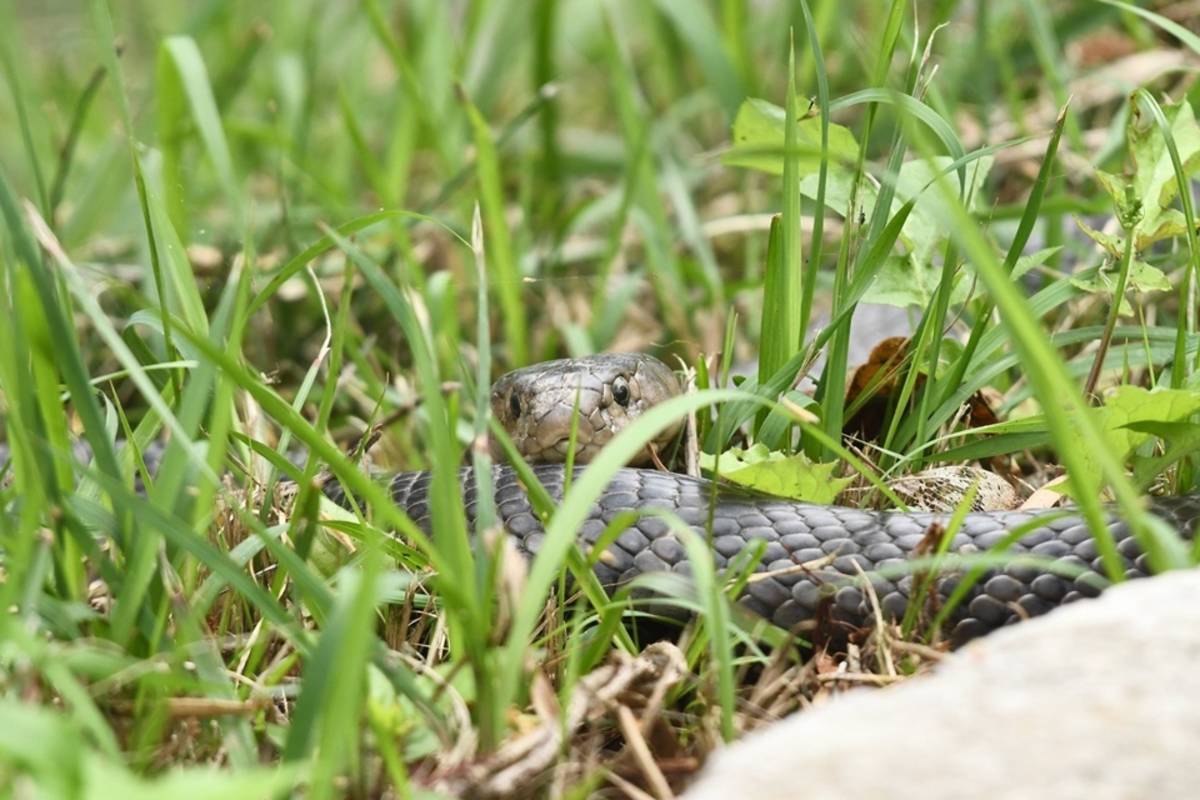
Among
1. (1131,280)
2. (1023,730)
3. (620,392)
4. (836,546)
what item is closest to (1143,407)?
(1131,280)

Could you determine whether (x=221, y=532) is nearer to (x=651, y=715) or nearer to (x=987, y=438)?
(x=651, y=715)

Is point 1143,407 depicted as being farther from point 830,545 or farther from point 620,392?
point 620,392

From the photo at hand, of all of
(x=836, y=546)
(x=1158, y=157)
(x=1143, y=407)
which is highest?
(x=1158, y=157)

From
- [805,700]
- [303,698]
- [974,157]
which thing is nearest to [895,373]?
[974,157]

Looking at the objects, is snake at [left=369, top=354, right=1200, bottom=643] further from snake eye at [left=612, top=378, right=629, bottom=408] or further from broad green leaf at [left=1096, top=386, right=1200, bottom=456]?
snake eye at [left=612, top=378, right=629, bottom=408]

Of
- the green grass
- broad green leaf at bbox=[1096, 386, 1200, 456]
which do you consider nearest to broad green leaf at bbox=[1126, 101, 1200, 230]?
the green grass

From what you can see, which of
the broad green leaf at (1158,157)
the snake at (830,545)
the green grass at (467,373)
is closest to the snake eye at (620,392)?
the green grass at (467,373)
